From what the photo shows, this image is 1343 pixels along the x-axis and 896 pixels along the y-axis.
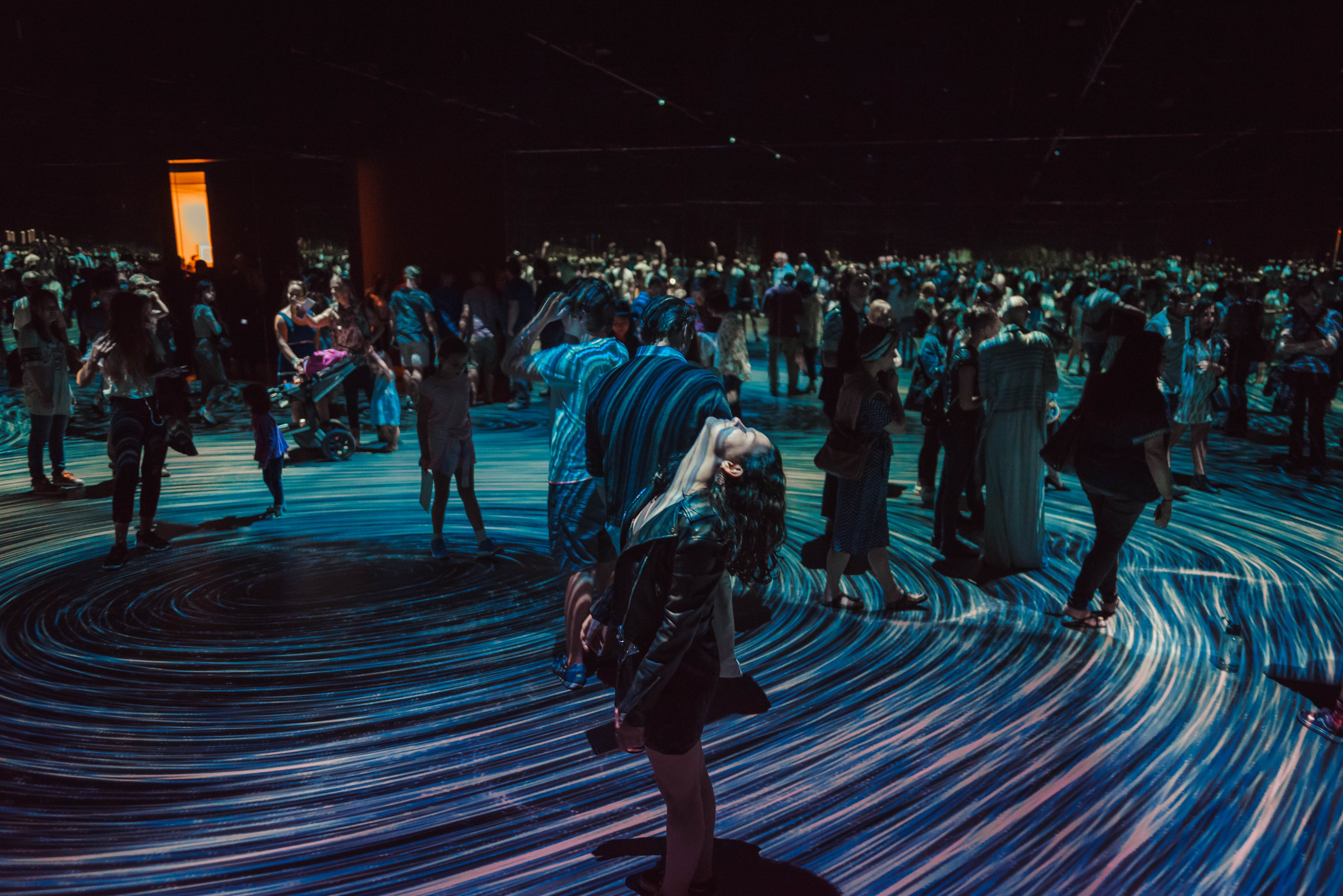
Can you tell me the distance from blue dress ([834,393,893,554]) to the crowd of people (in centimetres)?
1

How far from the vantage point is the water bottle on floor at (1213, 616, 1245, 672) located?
4254mm

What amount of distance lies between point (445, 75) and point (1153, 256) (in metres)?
13.2

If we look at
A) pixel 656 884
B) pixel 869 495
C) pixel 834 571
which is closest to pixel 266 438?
pixel 834 571

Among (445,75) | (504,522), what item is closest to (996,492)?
(504,522)

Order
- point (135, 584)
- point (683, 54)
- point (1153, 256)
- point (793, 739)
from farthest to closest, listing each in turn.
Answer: point (1153, 256) → point (683, 54) → point (135, 584) → point (793, 739)

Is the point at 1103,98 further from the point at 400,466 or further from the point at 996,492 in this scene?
the point at 400,466

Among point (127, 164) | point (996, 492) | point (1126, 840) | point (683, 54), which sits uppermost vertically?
point (683, 54)

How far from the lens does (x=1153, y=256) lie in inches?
624

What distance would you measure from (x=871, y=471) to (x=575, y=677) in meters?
1.85

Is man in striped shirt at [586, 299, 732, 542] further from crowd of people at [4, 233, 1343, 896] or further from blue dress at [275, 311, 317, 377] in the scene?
blue dress at [275, 311, 317, 377]

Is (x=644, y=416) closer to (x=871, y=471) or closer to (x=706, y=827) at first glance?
(x=706, y=827)

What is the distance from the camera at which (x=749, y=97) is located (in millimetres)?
9570

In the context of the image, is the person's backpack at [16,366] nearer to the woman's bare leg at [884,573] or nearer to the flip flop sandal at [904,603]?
the woman's bare leg at [884,573]

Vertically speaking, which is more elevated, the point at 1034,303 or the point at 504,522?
the point at 1034,303
